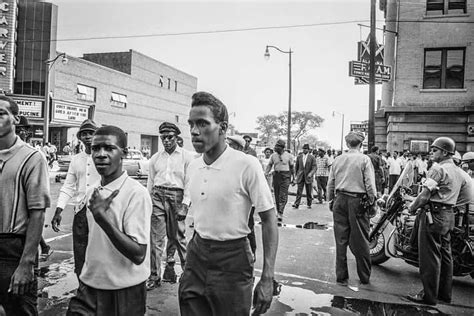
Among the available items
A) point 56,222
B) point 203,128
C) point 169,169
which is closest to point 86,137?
point 56,222

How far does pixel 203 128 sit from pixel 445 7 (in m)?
21.6

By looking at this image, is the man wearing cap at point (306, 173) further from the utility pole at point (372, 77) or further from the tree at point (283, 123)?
the tree at point (283, 123)

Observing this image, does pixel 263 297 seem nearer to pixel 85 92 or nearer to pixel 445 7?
pixel 445 7

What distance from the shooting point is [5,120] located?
3168 mm

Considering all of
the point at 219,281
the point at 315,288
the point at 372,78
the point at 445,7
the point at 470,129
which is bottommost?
the point at 315,288

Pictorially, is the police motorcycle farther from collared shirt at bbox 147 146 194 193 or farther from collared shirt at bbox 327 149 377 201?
collared shirt at bbox 147 146 194 193

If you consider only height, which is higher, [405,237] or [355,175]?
[355,175]

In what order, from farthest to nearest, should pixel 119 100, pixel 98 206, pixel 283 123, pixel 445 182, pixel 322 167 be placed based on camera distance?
pixel 283 123
pixel 119 100
pixel 322 167
pixel 445 182
pixel 98 206

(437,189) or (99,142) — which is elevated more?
(99,142)

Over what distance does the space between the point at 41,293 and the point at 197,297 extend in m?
3.20

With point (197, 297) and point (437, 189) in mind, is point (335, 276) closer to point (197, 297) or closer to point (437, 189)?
point (437, 189)

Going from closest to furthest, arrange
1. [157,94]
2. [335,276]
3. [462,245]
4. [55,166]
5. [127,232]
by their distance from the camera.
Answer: [127,232]
[462,245]
[335,276]
[55,166]
[157,94]

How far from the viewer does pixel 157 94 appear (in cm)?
4981

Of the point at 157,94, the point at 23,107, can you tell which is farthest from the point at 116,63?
the point at 23,107
